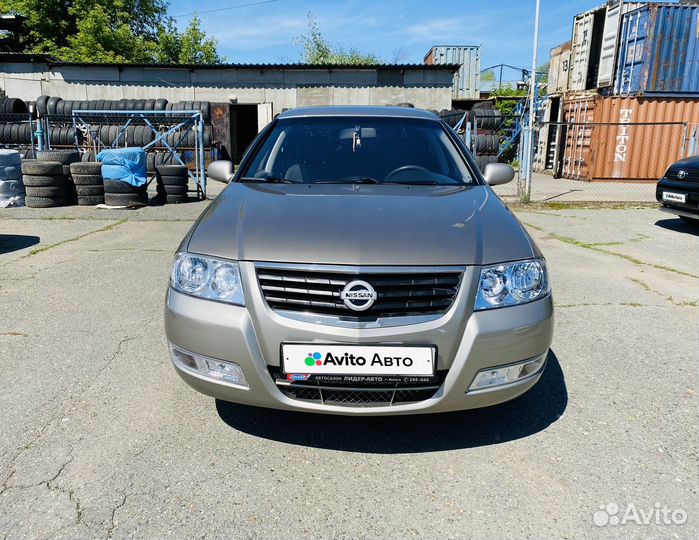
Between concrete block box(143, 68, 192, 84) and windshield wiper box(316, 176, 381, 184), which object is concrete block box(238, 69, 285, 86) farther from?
windshield wiper box(316, 176, 381, 184)

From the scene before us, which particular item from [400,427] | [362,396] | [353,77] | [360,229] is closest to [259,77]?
[353,77]

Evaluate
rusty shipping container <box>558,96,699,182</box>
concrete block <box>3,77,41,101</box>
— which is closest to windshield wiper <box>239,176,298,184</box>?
rusty shipping container <box>558,96,699,182</box>

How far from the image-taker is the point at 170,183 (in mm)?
10742

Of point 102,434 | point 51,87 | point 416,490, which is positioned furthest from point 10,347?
point 51,87

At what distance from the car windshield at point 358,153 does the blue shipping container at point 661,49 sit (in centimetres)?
1456

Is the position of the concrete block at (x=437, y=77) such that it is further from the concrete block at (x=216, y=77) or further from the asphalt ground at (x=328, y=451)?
the asphalt ground at (x=328, y=451)

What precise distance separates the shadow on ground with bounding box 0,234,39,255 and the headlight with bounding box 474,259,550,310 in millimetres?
6336

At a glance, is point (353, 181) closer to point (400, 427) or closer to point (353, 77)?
point (400, 427)

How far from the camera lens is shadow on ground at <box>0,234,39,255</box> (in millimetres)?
6619

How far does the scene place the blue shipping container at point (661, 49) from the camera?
47.8 ft

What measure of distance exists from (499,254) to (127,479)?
6.07 ft

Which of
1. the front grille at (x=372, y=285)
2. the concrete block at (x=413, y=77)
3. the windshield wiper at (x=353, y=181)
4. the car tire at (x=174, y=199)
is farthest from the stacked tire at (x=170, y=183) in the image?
the concrete block at (x=413, y=77)

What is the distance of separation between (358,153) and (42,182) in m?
8.62

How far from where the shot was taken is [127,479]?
217 centimetres
